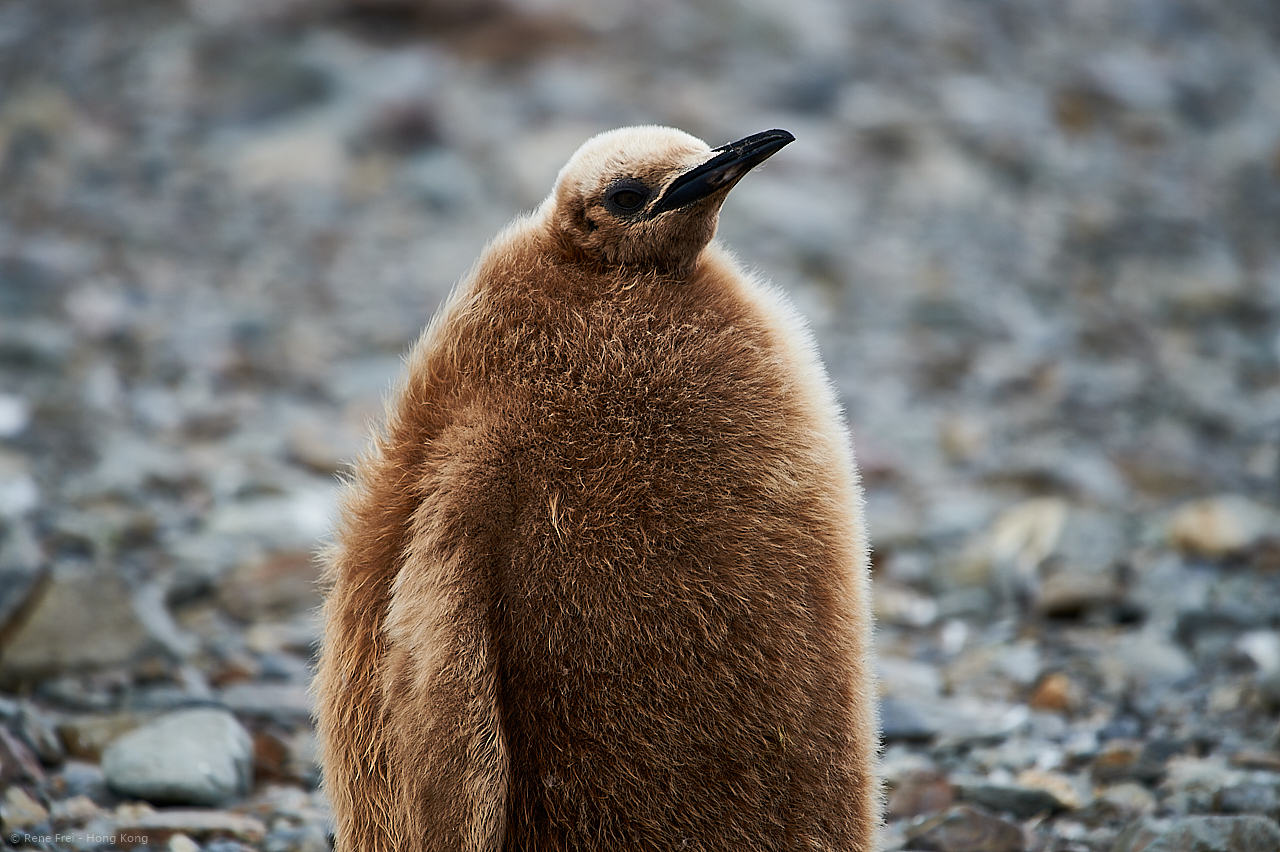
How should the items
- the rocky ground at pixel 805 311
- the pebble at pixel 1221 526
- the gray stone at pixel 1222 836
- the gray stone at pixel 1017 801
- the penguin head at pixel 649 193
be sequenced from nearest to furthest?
the penguin head at pixel 649 193, the gray stone at pixel 1222 836, the gray stone at pixel 1017 801, the rocky ground at pixel 805 311, the pebble at pixel 1221 526

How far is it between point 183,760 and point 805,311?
4687mm

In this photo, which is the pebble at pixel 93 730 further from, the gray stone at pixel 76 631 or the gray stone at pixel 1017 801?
the gray stone at pixel 1017 801

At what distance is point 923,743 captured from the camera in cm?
353

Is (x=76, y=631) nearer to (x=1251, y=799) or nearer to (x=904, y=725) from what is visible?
(x=904, y=725)

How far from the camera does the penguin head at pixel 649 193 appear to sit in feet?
7.50

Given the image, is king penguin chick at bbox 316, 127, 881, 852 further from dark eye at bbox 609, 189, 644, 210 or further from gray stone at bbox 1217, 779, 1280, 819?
gray stone at bbox 1217, 779, 1280, 819

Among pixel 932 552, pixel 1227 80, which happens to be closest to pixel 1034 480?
pixel 932 552

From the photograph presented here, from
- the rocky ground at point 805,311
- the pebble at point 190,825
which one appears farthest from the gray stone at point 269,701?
the pebble at point 190,825

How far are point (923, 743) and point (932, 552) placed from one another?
1417 mm

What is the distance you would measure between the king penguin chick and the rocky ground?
→ 2.65ft

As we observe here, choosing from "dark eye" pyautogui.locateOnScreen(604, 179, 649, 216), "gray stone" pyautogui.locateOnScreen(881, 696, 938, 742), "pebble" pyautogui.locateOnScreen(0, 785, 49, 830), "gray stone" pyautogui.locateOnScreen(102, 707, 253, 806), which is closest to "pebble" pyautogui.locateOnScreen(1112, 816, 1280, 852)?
"gray stone" pyautogui.locateOnScreen(881, 696, 938, 742)

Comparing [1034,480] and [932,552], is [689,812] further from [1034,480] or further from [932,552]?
[1034,480]

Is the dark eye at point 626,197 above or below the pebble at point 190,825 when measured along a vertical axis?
above

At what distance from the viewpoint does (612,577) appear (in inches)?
86.0
